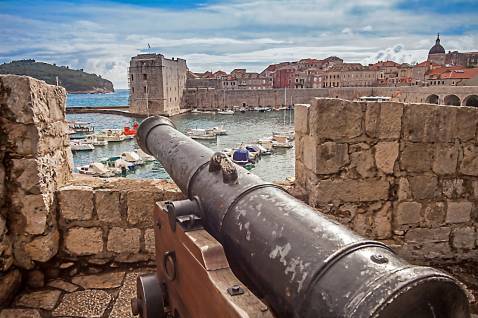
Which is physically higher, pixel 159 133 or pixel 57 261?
pixel 159 133

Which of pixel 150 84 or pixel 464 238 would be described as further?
pixel 150 84

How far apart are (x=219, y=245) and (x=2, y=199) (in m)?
1.86

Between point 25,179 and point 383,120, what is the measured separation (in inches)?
101

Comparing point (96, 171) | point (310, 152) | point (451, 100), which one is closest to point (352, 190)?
point (310, 152)

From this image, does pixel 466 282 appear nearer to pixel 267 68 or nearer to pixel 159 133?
pixel 159 133

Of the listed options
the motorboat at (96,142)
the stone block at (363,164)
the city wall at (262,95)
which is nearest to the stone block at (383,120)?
the stone block at (363,164)

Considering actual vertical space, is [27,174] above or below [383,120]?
below

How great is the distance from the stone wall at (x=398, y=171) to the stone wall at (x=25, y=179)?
1.90m

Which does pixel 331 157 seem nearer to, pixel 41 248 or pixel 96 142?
pixel 41 248

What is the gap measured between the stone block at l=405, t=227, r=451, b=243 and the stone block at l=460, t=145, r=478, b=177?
0.49m

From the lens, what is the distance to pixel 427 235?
3.07 m

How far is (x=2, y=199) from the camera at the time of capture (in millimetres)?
2607

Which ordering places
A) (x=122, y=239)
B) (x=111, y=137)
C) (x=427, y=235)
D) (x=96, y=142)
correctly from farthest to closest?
(x=111, y=137) → (x=96, y=142) → (x=427, y=235) → (x=122, y=239)

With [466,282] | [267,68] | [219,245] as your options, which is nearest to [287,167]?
[466,282]
